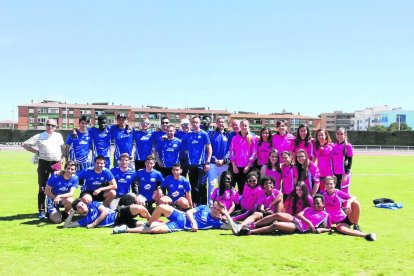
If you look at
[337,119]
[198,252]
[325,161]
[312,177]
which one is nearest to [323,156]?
[325,161]

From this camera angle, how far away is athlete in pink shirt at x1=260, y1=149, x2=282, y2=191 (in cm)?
926

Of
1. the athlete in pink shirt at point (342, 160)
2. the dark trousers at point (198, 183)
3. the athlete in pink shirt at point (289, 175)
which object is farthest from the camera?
the dark trousers at point (198, 183)

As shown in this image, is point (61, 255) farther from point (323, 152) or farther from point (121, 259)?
point (323, 152)

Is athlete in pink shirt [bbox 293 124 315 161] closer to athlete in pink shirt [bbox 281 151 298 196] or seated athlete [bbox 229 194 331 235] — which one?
athlete in pink shirt [bbox 281 151 298 196]

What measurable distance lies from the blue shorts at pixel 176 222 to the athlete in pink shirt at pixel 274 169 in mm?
2159

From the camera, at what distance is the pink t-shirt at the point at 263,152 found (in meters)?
9.96

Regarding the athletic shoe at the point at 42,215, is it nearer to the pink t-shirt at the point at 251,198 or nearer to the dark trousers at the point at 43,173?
the dark trousers at the point at 43,173

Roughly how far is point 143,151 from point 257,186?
323 cm

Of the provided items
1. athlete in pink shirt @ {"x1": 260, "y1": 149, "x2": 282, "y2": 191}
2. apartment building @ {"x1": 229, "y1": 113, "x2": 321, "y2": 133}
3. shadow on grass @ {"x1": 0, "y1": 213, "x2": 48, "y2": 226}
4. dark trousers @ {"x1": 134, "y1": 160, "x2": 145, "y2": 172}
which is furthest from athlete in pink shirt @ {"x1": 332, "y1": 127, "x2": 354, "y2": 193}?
apartment building @ {"x1": 229, "y1": 113, "x2": 321, "y2": 133}

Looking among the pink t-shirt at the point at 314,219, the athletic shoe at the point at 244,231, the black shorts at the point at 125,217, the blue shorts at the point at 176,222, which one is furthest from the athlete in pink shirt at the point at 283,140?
the black shorts at the point at 125,217

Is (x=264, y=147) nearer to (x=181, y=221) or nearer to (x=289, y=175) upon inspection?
(x=289, y=175)

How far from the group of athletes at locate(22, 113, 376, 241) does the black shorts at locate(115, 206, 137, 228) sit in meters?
0.02

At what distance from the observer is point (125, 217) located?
8.54 metres

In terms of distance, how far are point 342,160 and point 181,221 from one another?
3805mm
